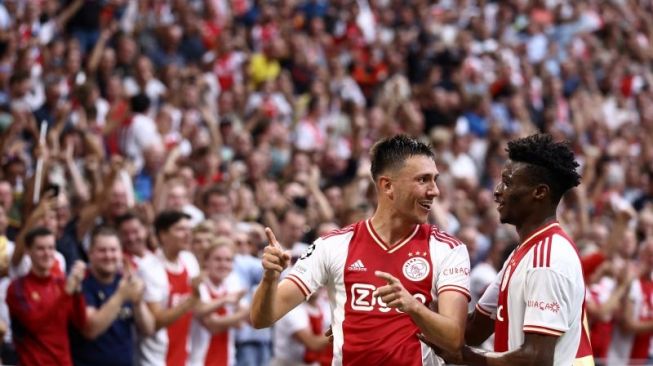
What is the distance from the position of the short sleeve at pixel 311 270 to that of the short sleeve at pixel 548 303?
50.3 inches

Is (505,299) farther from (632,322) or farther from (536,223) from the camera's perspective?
(632,322)

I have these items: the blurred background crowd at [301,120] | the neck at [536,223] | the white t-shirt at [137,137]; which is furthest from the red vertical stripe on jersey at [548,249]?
the white t-shirt at [137,137]

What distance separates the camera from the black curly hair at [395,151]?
7059mm

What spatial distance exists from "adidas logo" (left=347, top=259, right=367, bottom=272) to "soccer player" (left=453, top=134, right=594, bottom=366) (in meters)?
0.75

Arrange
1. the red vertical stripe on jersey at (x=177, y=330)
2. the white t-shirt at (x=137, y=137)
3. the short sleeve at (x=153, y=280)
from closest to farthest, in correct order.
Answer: the short sleeve at (x=153, y=280), the red vertical stripe on jersey at (x=177, y=330), the white t-shirt at (x=137, y=137)

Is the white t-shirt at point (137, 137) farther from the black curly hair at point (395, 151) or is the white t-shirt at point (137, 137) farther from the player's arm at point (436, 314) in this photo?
the player's arm at point (436, 314)

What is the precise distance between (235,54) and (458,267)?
512 inches

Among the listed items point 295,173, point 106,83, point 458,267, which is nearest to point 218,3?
point 106,83

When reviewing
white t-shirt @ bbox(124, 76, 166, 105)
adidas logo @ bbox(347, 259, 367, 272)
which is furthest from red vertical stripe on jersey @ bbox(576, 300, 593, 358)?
white t-shirt @ bbox(124, 76, 166, 105)

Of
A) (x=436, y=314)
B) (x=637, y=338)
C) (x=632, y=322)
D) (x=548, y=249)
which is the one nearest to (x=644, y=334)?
(x=637, y=338)

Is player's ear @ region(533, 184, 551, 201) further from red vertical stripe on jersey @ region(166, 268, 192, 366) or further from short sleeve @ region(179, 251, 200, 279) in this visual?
short sleeve @ region(179, 251, 200, 279)

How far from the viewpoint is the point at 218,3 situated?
21109 millimetres

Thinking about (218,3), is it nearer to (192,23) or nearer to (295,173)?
(192,23)

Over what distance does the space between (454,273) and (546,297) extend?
2.22 feet
